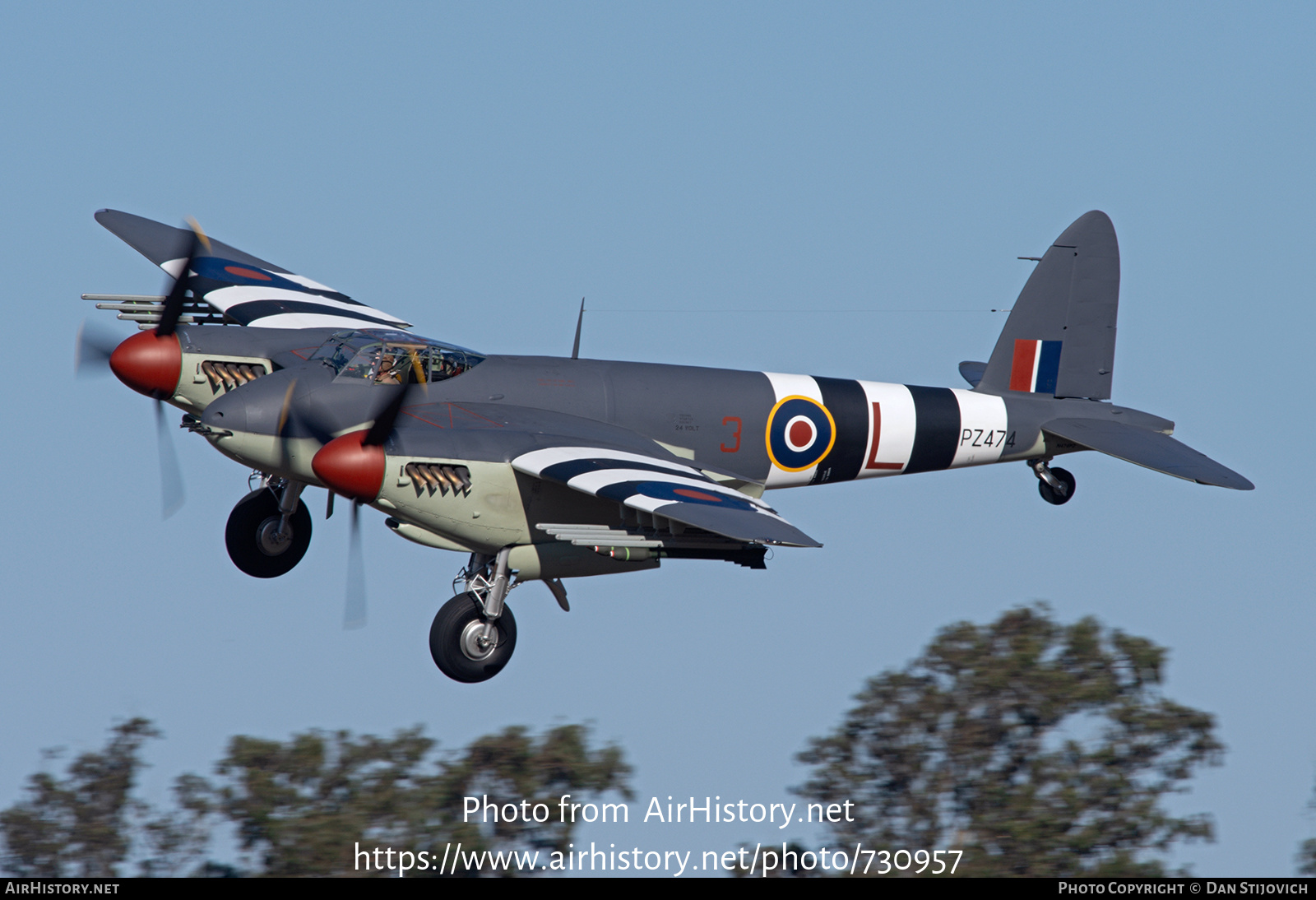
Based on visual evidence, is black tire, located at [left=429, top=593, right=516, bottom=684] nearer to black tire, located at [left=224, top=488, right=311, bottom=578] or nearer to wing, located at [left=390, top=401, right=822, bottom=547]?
wing, located at [left=390, top=401, right=822, bottom=547]

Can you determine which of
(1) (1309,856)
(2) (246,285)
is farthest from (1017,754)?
(2) (246,285)

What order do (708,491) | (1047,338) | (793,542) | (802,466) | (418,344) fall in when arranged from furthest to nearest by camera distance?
1. (1047,338)
2. (802,466)
3. (418,344)
4. (708,491)
5. (793,542)

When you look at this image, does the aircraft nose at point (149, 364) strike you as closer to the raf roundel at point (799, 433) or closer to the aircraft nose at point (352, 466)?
the aircraft nose at point (352, 466)

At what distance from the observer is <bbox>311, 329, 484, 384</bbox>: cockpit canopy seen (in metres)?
18.0

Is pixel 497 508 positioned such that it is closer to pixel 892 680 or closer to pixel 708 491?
pixel 708 491

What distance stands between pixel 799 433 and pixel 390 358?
18.3 feet

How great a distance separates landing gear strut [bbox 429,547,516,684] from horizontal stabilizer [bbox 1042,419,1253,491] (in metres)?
8.65

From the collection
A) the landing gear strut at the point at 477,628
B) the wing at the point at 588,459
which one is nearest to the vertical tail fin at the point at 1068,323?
the wing at the point at 588,459

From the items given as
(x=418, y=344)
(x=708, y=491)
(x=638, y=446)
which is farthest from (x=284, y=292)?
(x=708, y=491)

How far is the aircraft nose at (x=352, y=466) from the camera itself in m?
16.7

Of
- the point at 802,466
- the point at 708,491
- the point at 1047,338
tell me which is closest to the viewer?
the point at 708,491

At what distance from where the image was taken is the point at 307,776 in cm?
1617

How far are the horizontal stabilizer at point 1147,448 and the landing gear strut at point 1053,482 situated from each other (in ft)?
2.16
